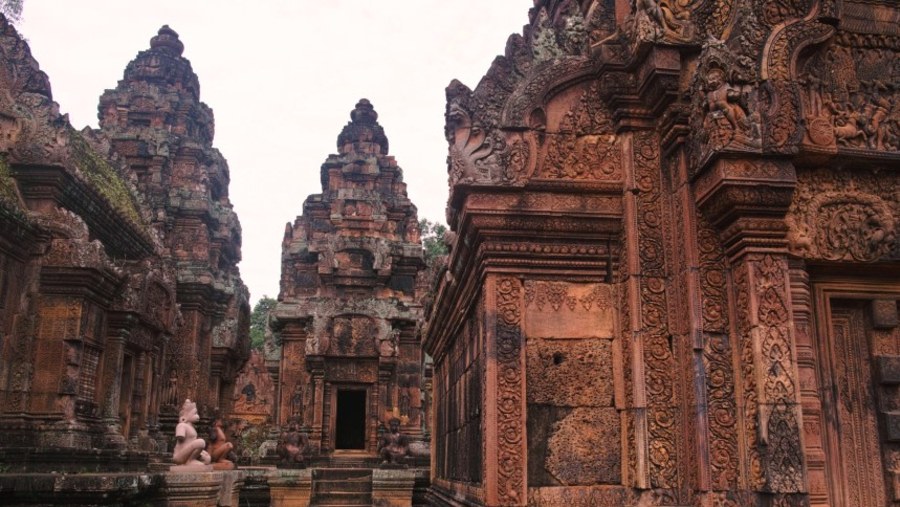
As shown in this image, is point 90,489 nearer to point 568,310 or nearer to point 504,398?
point 504,398

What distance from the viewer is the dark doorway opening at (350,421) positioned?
25234 millimetres

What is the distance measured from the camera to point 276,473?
15086 millimetres

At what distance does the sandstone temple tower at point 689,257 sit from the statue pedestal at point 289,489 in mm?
10207

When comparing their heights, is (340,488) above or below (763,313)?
below

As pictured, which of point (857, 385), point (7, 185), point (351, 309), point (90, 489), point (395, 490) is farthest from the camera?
point (351, 309)

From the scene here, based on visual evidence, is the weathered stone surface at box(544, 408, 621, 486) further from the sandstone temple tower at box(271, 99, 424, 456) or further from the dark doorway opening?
the dark doorway opening

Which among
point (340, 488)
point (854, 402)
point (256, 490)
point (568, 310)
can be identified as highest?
point (568, 310)

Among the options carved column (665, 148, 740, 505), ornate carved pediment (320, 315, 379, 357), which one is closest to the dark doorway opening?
ornate carved pediment (320, 315, 379, 357)

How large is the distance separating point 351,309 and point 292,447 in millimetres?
4335

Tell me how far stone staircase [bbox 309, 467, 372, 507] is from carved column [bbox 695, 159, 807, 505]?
12.5 metres

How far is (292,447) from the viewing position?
19.9 metres

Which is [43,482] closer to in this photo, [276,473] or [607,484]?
[607,484]

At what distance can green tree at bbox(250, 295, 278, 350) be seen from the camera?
176 feet

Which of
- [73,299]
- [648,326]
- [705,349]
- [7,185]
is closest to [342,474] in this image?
[73,299]
